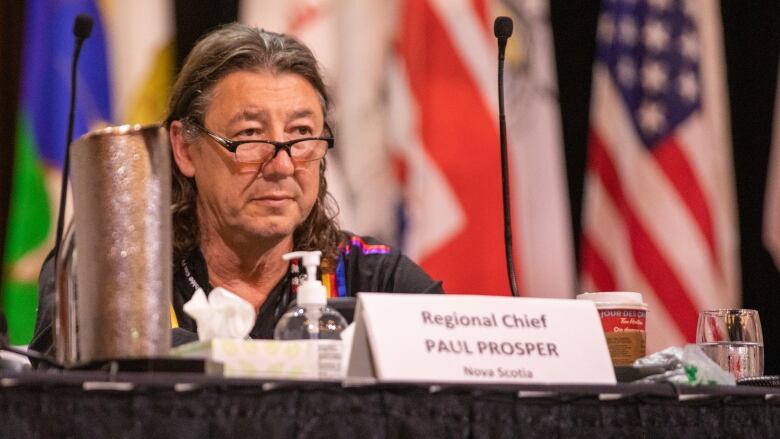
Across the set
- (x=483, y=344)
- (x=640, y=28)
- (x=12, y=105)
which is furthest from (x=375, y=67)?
(x=483, y=344)

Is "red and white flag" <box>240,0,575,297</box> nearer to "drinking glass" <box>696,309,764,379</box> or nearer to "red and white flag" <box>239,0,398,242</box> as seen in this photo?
"red and white flag" <box>239,0,398,242</box>

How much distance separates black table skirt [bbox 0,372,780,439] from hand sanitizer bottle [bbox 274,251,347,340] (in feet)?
0.76

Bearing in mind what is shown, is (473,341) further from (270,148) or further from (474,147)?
(474,147)

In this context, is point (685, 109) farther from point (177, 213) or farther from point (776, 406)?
point (776, 406)

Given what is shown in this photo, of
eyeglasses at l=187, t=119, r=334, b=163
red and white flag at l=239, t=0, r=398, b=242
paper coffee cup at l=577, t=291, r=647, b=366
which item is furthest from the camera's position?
red and white flag at l=239, t=0, r=398, b=242

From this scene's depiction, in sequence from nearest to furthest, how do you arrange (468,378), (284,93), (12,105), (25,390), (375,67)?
(25,390)
(468,378)
(284,93)
(12,105)
(375,67)

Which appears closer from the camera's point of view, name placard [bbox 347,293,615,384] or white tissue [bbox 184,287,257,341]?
name placard [bbox 347,293,615,384]

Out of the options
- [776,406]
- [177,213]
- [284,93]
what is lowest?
[776,406]

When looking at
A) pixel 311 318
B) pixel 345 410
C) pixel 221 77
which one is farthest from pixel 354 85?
pixel 345 410

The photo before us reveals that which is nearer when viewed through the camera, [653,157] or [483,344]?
[483,344]

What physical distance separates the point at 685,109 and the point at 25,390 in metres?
2.48

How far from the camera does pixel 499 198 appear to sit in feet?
9.50

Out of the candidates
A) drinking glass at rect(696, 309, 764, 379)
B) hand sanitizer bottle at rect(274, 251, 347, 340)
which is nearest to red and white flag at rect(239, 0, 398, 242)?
drinking glass at rect(696, 309, 764, 379)

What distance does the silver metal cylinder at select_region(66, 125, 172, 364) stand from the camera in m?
0.97
